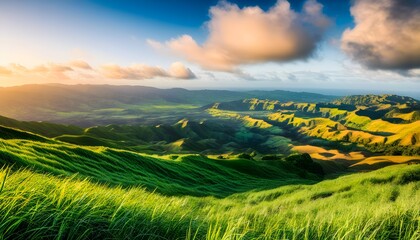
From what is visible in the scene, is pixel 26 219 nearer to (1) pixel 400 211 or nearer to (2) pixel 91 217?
(2) pixel 91 217

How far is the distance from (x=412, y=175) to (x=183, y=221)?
89.8ft

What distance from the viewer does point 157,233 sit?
514 cm

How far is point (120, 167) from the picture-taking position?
40.6 metres

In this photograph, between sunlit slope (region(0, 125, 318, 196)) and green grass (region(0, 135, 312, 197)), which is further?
sunlit slope (region(0, 125, 318, 196))

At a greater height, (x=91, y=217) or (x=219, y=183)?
(x=91, y=217)


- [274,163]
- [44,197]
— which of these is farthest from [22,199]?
[274,163]

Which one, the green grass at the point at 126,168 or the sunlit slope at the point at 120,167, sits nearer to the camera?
the green grass at the point at 126,168

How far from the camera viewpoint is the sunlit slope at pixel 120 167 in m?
25.8

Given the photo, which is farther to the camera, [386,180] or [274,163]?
[274,163]

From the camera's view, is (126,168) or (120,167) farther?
(126,168)

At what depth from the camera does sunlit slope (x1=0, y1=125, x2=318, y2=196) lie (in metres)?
25.8

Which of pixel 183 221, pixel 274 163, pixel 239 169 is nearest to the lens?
pixel 183 221

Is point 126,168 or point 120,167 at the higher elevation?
point 120,167

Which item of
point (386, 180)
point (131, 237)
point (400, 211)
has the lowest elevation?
point (386, 180)
